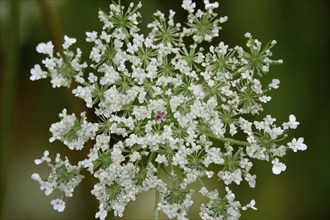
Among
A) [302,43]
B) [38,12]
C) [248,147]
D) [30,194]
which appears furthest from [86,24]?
[248,147]

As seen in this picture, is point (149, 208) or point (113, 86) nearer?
point (113, 86)

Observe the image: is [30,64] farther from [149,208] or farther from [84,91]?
[84,91]
